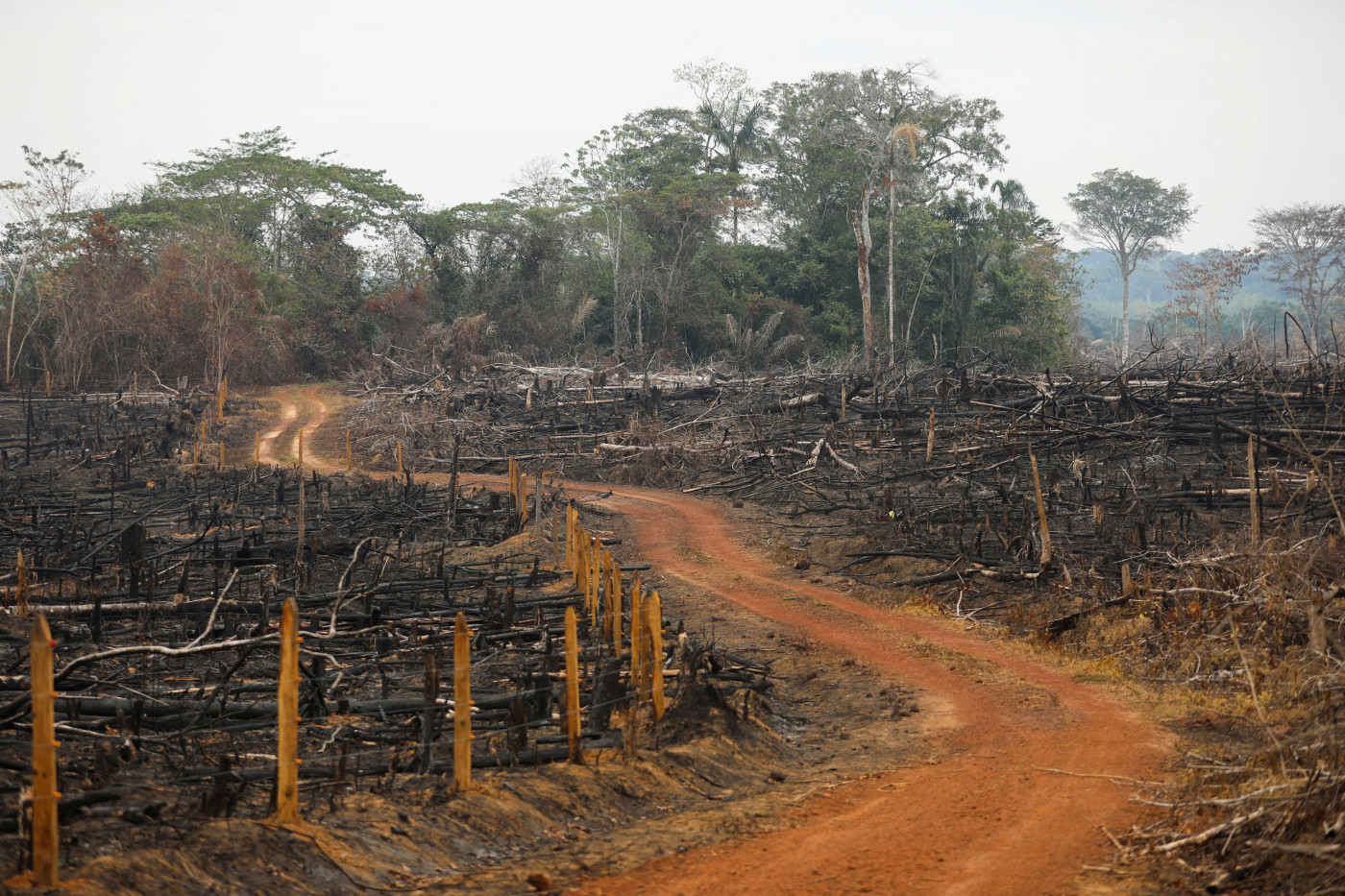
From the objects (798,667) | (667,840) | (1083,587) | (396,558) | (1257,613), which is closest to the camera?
(667,840)

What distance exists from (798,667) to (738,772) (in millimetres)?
3624

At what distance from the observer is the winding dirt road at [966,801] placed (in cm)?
579

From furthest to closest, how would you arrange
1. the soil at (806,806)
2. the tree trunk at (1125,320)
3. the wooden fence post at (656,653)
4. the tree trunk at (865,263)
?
the tree trunk at (1125,320) → the tree trunk at (865,263) → the wooden fence post at (656,653) → the soil at (806,806)

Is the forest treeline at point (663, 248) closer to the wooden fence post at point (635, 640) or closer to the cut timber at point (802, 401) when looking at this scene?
the cut timber at point (802, 401)

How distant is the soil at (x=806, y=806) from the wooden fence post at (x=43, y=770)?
10.5 inches

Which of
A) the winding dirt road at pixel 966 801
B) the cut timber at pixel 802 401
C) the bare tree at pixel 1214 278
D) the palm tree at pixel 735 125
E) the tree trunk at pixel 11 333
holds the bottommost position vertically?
the winding dirt road at pixel 966 801

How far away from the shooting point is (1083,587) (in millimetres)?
12516

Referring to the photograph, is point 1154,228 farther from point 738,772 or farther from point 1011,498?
point 738,772

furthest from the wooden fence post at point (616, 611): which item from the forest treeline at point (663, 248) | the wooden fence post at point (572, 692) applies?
the forest treeline at point (663, 248)

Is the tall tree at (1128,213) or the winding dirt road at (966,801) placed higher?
the tall tree at (1128,213)

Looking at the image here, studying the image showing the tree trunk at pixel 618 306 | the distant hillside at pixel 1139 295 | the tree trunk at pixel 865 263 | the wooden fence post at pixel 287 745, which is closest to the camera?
the wooden fence post at pixel 287 745

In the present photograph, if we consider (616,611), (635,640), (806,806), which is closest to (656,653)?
(635,640)

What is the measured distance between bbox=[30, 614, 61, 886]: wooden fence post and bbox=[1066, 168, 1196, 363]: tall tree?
203ft

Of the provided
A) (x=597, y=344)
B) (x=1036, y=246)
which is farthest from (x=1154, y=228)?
(x=597, y=344)
